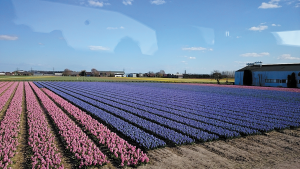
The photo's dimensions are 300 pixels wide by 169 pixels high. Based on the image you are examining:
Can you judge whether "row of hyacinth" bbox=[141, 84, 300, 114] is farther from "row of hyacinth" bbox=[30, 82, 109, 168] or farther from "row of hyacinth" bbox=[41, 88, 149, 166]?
"row of hyacinth" bbox=[30, 82, 109, 168]

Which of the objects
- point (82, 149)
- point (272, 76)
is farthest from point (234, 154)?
point (272, 76)

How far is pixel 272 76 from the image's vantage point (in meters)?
46.2

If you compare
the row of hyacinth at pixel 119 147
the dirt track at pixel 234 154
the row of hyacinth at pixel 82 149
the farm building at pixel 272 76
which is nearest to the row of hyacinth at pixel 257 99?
the dirt track at pixel 234 154

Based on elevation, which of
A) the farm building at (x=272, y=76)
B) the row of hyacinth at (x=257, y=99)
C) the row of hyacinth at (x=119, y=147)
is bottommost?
the row of hyacinth at (x=119, y=147)

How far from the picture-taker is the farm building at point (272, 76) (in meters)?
42.0

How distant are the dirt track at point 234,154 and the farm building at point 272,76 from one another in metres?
40.2

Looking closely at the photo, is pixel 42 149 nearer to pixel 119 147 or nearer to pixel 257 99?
pixel 119 147

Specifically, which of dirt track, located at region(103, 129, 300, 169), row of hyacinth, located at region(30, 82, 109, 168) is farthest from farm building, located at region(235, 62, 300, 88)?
row of hyacinth, located at region(30, 82, 109, 168)

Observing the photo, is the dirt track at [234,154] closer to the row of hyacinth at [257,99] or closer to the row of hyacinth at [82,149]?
the row of hyacinth at [82,149]

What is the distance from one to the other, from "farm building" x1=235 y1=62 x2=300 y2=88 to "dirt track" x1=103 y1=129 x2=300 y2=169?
132 ft

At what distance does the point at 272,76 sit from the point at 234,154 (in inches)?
1820

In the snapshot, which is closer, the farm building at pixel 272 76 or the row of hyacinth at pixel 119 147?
the row of hyacinth at pixel 119 147

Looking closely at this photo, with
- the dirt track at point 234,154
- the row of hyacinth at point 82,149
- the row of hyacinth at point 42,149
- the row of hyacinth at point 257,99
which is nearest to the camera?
the row of hyacinth at point 42,149

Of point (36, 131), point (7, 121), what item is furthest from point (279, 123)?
point (7, 121)
